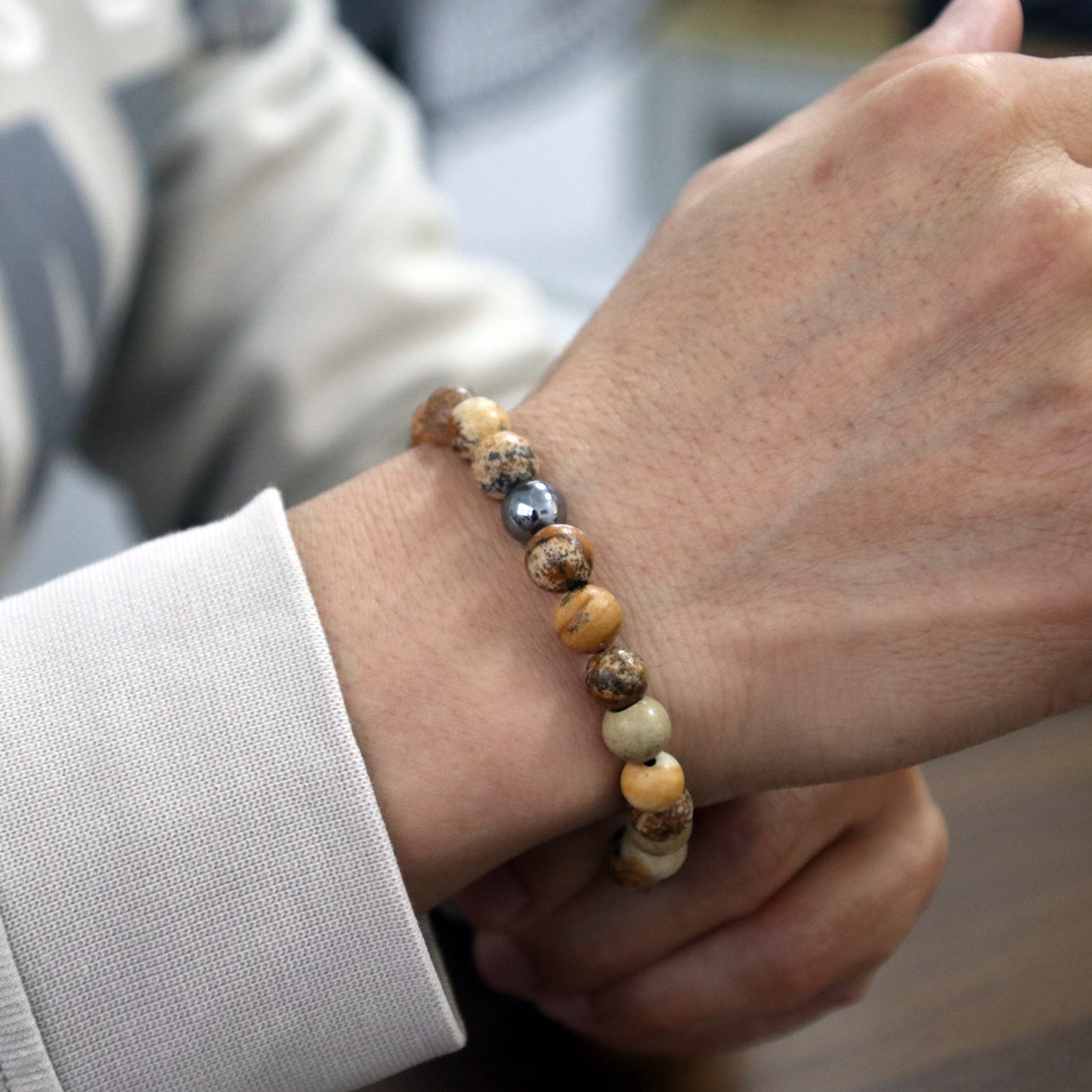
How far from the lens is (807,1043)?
0.48 m

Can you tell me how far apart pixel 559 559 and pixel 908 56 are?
28cm

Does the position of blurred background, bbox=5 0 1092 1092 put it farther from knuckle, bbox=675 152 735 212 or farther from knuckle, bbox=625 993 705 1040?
knuckle, bbox=675 152 735 212

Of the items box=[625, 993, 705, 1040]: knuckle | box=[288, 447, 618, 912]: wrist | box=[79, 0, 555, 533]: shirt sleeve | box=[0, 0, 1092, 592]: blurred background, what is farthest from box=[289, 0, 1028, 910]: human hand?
box=[0, 0, 1092, 592]: blurred background

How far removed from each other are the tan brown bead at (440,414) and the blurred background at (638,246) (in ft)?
0.84

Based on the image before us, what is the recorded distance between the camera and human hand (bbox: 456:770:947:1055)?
46cm

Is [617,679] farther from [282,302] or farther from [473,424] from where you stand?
[282,302]

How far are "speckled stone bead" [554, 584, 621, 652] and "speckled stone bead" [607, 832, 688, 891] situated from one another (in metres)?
0.09

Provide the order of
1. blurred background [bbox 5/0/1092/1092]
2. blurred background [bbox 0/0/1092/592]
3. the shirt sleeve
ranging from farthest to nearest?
blurred background [bbox 0/0/1092/592]
the shirt sleeve
blurred background [bbox 5/0/1092/1092]

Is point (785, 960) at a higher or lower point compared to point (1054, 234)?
lower

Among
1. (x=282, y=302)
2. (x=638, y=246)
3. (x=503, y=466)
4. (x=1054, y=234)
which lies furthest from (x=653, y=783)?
(x=638, y=246)

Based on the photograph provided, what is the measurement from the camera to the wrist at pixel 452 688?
0.38 meters

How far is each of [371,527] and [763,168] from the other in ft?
0.69

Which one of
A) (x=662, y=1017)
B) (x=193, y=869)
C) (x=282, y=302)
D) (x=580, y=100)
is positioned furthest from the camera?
(x=580, y=100)

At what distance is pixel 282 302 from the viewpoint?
0.83 meters
